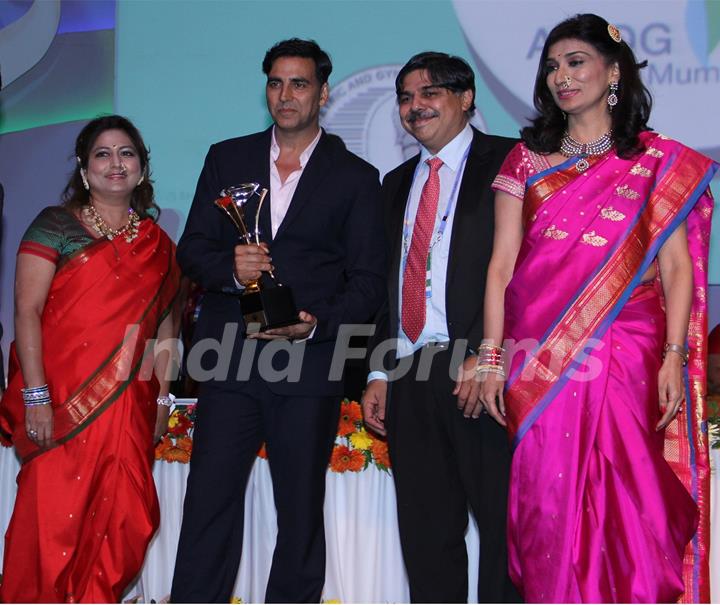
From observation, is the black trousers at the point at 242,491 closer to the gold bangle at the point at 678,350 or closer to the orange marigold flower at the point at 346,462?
the orange marigold flower at the point at 346,462

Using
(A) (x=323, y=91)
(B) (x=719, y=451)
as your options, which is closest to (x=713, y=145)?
(B) (x=719, y=451)

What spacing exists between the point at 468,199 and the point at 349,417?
96 centimetres

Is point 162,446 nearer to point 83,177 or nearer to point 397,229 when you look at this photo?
point 83,177

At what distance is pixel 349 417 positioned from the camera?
350cm

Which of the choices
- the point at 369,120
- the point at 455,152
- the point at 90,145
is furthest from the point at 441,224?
the point at 369,120

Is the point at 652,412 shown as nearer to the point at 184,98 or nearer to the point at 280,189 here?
the point at 280,189

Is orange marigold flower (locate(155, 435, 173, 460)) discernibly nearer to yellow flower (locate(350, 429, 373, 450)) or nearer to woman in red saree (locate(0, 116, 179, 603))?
woman in red saree (locate(0, 116, 179, 603))

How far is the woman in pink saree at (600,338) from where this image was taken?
2549 millimetres

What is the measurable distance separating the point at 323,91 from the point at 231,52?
191 cm

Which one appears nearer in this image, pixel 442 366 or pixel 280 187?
pixel 442 366

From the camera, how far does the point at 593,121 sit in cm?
279

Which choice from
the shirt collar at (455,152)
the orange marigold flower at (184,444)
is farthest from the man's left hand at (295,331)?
the orange marigold flower at (184,444)

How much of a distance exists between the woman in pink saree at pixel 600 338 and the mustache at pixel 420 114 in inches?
13.5

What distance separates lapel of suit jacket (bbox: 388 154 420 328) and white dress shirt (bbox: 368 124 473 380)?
0.01 meters
